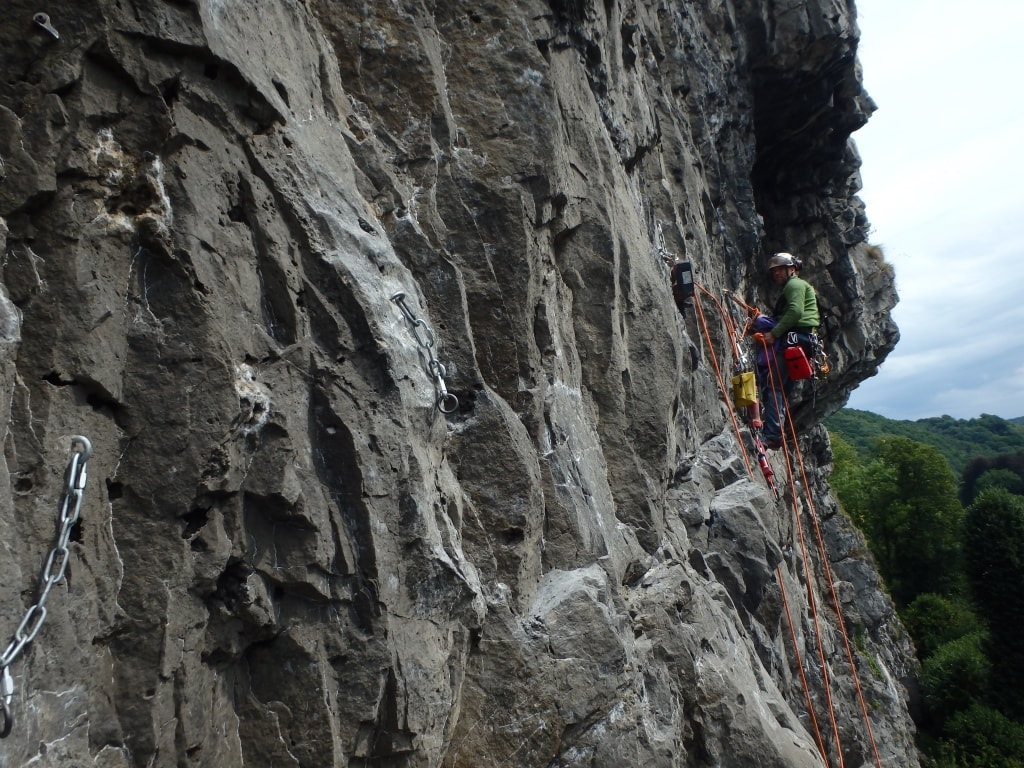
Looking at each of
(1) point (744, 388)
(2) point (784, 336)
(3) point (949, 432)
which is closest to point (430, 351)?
(1) point (744, 388)

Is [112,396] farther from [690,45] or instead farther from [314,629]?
[690,45]

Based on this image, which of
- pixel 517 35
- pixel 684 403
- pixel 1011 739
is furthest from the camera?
pixel 1011 739

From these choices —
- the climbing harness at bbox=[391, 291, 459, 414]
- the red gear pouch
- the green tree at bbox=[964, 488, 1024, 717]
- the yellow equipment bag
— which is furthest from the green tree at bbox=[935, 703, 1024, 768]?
the climbing harness at bbox=[391, 291, 459, 414]

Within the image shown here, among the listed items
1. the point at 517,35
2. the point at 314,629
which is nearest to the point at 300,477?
the point at 314,629

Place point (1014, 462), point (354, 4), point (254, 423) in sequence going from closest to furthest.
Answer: point (254, 423)
point (354, 4)
point (1014, 462)

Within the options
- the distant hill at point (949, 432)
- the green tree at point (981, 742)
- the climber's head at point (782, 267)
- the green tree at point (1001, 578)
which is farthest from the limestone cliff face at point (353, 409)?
the distant hill at point (949, 432)

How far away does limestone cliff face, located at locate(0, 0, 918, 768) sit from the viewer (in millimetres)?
3301

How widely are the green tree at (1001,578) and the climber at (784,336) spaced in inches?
589

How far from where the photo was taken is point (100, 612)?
324cm

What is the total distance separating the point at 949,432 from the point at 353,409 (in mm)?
119004

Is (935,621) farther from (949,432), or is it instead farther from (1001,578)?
(949,432)

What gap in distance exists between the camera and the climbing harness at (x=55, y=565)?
108 inches

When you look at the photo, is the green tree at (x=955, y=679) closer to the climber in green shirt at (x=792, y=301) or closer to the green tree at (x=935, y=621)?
the green tree at (x=935, y=621)

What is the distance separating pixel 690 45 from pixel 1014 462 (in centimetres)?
6366
